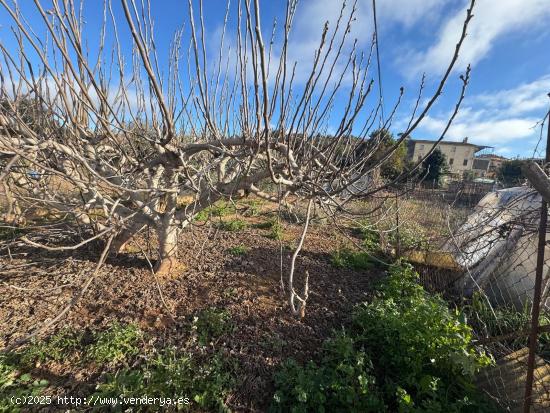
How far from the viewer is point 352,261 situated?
4023mm

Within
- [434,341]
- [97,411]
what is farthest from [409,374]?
[97,411]

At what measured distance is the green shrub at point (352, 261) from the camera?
153 inches

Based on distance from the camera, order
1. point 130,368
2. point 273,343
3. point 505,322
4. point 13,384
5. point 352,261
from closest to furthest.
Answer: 1. point 13,384
2. point 130,368
3. point 273,343
4. point 505,322
5. point 352,261

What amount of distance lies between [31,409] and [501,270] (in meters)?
4.79

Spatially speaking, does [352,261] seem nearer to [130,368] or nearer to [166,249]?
[166,249]

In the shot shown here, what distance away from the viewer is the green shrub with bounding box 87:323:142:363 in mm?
1964

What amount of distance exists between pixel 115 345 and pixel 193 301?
0.76m

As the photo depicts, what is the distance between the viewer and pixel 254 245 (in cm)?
425

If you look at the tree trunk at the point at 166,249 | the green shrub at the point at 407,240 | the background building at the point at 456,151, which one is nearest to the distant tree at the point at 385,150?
the green shrub at the point at 407,240

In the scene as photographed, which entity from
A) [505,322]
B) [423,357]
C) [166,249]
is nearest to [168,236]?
[166,249]

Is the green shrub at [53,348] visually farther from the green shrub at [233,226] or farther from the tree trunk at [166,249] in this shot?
the green shrub at [233,226]

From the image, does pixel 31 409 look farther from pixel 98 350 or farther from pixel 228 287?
pixel 228 287

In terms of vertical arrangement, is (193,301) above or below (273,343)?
above

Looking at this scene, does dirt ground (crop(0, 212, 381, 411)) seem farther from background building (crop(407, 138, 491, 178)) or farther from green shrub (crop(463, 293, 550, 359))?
background building (crop(407, 138, 491, 178))
